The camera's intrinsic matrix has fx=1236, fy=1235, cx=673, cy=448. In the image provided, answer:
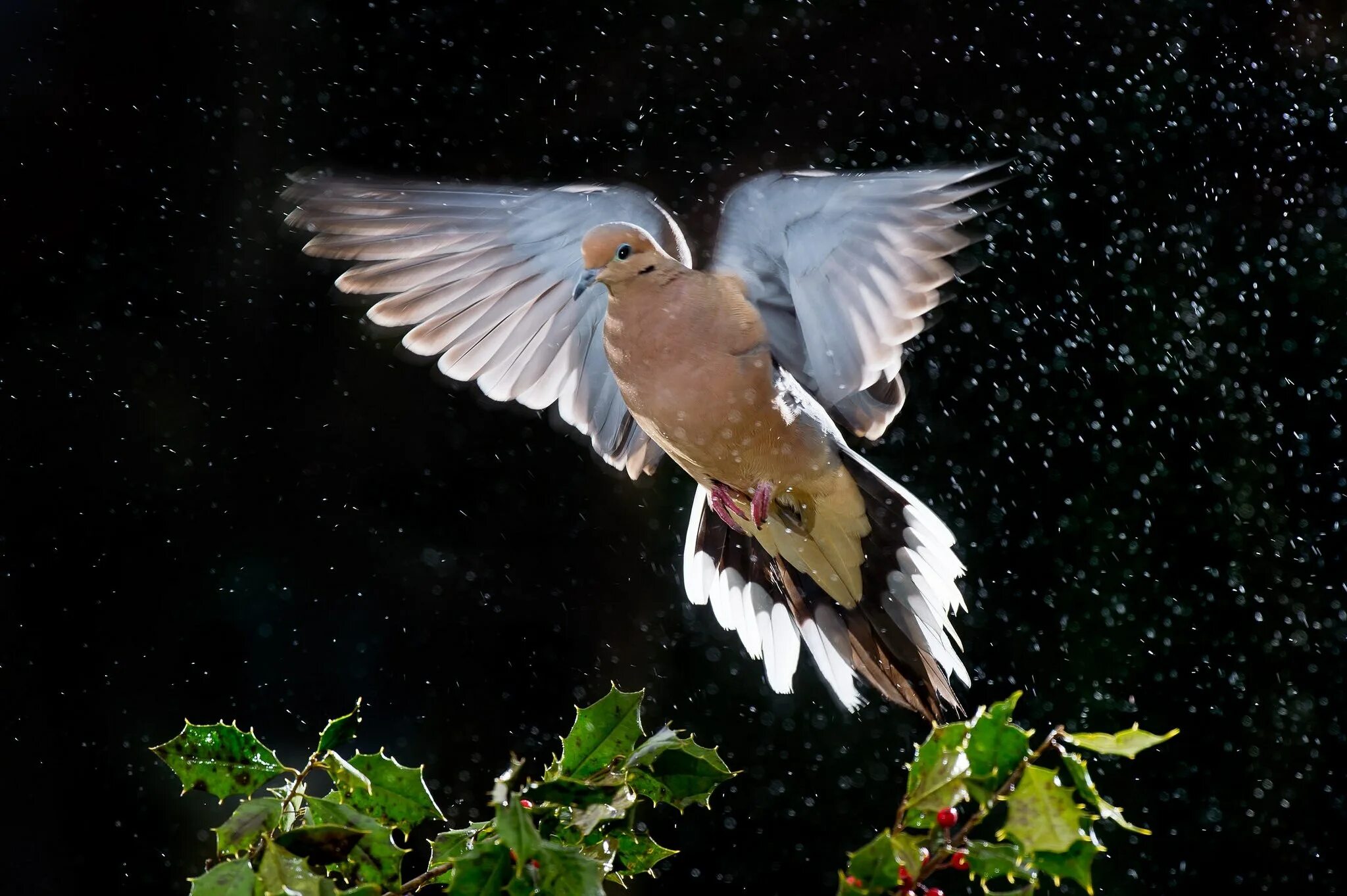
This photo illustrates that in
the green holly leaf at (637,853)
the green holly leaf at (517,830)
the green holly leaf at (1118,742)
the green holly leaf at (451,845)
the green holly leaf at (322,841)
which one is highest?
the green holly leaf at (1118,742)

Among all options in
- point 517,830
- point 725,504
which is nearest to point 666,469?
point 725,504

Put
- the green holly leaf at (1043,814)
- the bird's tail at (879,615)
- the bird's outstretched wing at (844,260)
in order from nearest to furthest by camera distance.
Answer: the green holly leaf at (1043,814) < the bird's outstretched wing at (844,260) < the bird's tail at (879,615)

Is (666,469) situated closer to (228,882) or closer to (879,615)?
(879,615)

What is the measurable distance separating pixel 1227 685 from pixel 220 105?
195 cm

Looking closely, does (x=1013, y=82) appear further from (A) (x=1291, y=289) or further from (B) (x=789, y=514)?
(B) (x=789, y=514)

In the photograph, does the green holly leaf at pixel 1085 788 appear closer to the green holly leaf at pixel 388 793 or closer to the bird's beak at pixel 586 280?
the green holly leaf at pixel 388 793

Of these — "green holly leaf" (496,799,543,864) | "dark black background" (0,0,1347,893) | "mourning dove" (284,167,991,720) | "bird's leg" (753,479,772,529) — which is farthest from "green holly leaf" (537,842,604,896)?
"dark black background" (0,0,1347,893)

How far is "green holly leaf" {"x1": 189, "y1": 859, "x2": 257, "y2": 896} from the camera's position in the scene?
450mm

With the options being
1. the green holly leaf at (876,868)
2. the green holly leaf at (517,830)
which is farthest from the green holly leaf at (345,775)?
the green holly leaf at (876,868)

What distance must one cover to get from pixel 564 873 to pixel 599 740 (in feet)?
0.28

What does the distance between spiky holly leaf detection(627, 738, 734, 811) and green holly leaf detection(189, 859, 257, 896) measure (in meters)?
0.15

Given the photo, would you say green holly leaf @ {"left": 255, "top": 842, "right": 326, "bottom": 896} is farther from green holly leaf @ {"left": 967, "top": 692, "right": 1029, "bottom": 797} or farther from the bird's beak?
the bird's beak

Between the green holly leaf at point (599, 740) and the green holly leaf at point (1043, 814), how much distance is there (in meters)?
0.17

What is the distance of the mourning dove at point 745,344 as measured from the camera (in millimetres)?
1191
